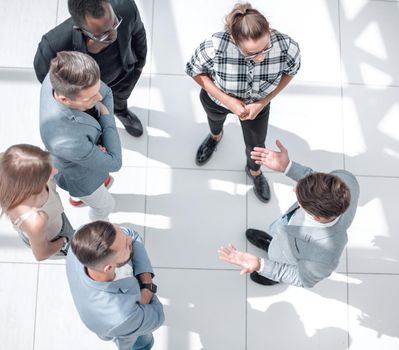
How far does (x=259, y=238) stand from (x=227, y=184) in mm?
478

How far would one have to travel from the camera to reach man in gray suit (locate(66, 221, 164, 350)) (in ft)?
6.19

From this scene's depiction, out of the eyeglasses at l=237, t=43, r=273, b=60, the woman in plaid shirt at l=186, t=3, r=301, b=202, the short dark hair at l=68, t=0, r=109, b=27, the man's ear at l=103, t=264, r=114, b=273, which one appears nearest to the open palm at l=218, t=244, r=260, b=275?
the man's ear at l=103, t=264, r=114, b=273

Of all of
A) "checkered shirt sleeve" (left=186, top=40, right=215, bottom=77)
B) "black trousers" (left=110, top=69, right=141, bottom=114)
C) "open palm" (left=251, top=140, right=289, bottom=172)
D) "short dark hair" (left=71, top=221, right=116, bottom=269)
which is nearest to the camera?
"short dark hair" (left=71, top=221, right=116, bottom=269)

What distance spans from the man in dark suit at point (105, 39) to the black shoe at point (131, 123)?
1.54 feet

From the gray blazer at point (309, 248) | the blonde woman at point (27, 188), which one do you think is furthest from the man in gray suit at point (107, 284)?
the gray blazer at point (309, 248)

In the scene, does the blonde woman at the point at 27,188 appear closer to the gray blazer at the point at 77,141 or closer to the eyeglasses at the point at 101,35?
the gray blazer at the point at 77,141

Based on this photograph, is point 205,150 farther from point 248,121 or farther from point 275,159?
point 275,159

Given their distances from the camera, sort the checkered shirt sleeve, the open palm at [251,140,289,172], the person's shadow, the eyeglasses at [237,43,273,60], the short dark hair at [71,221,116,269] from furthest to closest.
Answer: the person's shadow
the open palm at [251,140,289,172]
the checkered shirt sleeve
the eyeglasses at [237,43,273,60]
the short dark hair at [71,221,116,269]

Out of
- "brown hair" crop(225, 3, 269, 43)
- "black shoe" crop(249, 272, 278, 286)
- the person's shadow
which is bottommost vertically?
the person's shadow

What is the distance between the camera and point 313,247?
2.13 m

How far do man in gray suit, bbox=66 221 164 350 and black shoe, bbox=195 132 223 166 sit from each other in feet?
4.41

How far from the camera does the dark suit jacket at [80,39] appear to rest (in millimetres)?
2223

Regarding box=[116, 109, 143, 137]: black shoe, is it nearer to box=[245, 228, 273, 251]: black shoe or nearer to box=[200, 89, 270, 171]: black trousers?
box=[200, 89, 270, 171]: black trousers

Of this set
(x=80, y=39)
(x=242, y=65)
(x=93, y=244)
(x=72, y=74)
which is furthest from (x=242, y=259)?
(x=80, y=39)
